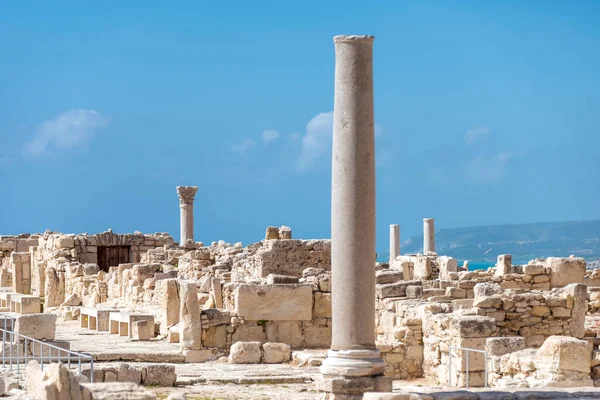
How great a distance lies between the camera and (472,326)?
15.4 metres

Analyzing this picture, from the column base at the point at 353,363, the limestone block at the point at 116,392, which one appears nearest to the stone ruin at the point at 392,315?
the column base at the point at 353,363

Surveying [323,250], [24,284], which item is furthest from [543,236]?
[323,250]

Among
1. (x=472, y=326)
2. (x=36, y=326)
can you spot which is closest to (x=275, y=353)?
(x=472, y=326)

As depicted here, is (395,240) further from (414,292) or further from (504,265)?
(414,292)

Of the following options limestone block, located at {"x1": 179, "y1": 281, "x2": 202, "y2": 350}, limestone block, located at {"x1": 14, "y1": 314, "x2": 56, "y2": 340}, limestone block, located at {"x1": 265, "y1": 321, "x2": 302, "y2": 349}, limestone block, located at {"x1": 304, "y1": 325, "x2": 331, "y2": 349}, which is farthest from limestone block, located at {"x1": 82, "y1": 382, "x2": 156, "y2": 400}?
limestone block, located at {"x1": 304, "y1": 325, "x2": 331, "y2": 349}

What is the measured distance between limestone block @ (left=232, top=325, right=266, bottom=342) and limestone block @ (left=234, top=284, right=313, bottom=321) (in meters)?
0.15

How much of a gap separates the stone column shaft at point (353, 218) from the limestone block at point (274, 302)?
6035 mm

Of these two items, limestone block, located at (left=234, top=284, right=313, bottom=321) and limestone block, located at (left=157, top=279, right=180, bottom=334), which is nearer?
limestone block, located at (left=234, top=284, right=313, bottom=321)

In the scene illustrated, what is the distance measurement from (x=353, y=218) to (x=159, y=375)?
3745mm

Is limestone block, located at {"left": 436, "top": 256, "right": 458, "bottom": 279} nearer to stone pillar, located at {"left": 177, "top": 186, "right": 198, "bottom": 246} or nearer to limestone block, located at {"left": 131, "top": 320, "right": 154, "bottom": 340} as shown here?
limestone block, located at {"left": 131, "top": 320, "right": 154, "bottom": 340}

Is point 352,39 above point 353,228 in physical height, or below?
above

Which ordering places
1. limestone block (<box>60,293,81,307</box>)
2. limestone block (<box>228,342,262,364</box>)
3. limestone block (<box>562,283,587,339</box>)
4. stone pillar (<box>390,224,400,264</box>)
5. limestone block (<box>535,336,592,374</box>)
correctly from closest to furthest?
limestone block (<box>535,336,592,374</box>) → limestone block (<box>562,283,587,339</box>) → limestone block (<box>228,342,262,364</box>) → limestone block (<box>60,293,81,307</box>) → stone pillar (<box>390,224,400,264</box>)

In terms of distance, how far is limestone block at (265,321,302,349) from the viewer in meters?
18.7

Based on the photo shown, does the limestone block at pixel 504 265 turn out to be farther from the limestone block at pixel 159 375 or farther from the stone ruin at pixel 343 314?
the limestone block at pixel 159 375
